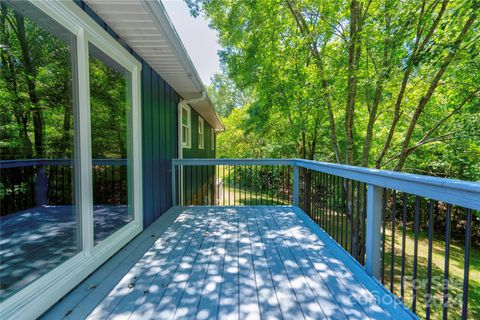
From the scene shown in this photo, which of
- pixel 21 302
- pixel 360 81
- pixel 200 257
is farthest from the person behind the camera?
pixel 360 81

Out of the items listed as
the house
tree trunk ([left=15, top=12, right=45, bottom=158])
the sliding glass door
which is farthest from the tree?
tree trunk ([left=15, top=12, right=45, bottom=158])

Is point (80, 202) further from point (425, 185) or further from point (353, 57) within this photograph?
point (353, 57)

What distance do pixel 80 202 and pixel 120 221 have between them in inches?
34.6

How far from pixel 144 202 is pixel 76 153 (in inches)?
58.8

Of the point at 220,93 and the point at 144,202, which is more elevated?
the point at 220,93

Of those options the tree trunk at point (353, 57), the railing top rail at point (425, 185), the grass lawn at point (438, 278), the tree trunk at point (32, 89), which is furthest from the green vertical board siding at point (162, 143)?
the tree trunk at point (353, 57)

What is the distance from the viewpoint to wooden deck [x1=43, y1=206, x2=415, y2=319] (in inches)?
65.9

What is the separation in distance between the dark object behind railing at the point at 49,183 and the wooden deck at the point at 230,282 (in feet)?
2.35

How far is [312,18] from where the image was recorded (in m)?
6.19

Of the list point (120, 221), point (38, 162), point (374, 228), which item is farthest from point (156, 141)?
point (374, 228)

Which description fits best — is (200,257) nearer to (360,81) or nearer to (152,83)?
(152,83)

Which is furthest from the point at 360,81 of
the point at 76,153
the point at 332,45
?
the point at 76,153

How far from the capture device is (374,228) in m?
2.02

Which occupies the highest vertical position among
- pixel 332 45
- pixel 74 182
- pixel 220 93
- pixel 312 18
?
pixel 220 93
